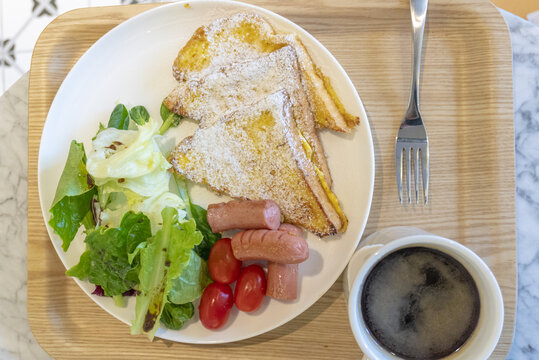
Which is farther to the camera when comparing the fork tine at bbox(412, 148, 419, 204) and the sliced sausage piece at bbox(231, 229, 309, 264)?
the fork tine at bbox(412, 148, 419, 204)

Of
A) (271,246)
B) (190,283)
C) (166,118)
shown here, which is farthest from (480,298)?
(166,118)

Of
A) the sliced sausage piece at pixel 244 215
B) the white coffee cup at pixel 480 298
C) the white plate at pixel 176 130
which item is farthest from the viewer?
the white plate at pixel 176 130

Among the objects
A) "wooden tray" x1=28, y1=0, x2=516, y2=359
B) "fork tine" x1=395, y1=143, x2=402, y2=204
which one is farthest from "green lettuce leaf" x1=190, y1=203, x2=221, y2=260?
"fork tine" x1=395, y1=143, x2=402, y2=204

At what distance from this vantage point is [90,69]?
199 centimetres

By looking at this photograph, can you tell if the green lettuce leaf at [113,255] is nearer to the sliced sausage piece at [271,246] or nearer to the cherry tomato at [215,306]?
the cherry tomato at [215,306]

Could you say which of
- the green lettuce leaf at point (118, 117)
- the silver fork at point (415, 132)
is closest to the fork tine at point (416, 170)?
the silver fork at point (415, 132)

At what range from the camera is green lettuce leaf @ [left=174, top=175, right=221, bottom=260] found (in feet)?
6.33

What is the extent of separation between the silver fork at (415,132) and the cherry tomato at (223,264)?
80cm

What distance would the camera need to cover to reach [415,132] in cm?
195

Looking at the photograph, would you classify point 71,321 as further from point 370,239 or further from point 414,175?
point 414,175

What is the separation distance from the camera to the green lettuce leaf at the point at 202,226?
6.33ft

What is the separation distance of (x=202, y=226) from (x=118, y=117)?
617 millimetres

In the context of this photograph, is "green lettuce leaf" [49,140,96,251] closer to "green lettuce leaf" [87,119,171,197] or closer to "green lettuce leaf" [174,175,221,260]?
"green lettuce leaf" [87,119,171,197]

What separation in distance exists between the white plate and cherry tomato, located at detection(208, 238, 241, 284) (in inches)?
7.5
